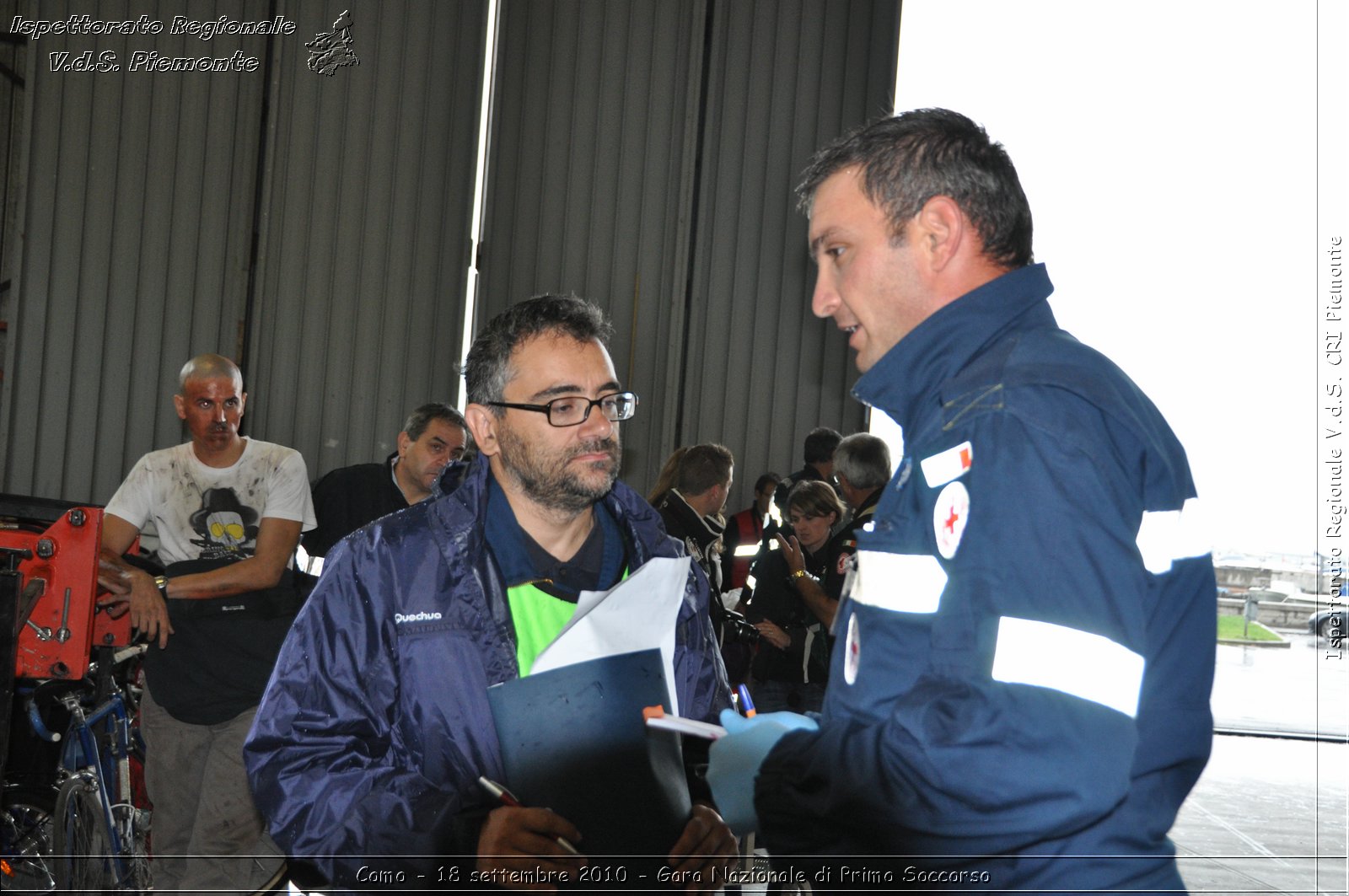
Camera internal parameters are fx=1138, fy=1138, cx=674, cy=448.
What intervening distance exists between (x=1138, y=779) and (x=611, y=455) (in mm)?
1071

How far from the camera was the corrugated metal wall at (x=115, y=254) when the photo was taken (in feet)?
23.0

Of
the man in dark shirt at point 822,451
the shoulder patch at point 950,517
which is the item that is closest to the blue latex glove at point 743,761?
the shoulder patch at point 950,517

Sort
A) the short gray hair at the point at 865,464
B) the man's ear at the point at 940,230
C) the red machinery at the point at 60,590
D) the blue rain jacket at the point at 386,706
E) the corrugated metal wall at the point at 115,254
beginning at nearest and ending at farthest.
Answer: the man's ear at the point at 940,230 → the blue rain jacket at the point at 386,706 → the red machinery at the point at 60,590 → the short gray hair at the point at 865,464 → the corrugated metal wall at the point at 115,254

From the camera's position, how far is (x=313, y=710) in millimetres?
1785

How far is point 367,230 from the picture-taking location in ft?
24.0

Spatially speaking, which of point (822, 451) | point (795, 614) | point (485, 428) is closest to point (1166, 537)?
point (485, 428)

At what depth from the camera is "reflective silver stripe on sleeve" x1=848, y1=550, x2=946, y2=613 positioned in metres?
1.28

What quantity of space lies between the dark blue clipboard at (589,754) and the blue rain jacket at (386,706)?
0.10 m

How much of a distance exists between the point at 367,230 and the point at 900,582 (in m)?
6.59

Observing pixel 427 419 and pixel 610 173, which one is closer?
pixel 427 419

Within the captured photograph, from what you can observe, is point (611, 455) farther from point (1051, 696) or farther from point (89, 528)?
point (89, 528)

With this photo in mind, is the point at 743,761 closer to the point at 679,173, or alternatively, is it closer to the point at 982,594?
the point at 982,594

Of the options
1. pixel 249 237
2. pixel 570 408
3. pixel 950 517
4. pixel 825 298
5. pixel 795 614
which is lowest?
pixel 795 614

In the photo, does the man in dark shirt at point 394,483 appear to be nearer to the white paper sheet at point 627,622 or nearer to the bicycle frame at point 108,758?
the bicycle frame at point 108,758
